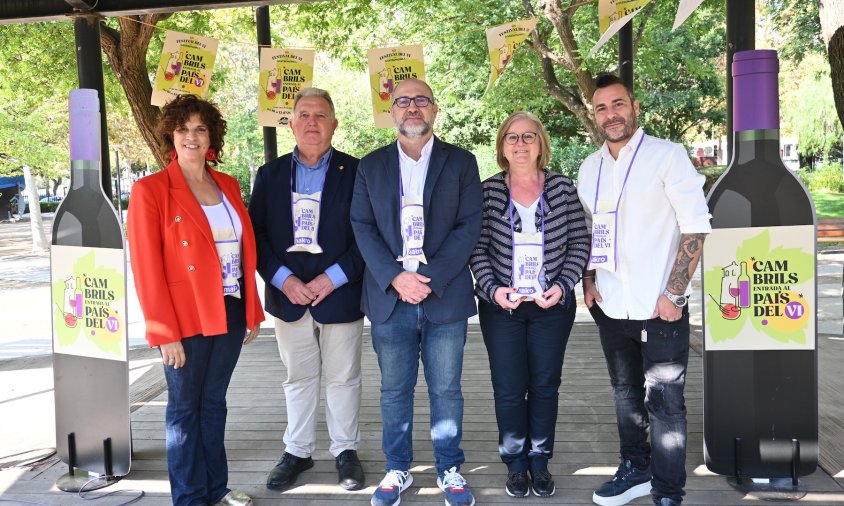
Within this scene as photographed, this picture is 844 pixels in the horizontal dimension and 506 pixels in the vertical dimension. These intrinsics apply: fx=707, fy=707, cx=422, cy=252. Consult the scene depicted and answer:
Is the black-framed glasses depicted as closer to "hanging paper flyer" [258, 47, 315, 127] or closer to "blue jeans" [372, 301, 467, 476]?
"blue jeans" [372, 301, 467, 476]

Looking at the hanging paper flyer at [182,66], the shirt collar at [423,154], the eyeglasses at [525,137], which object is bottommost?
the shirt collar at [423,154]

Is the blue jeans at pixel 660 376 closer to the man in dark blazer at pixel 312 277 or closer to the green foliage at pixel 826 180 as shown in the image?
the man in dark blazer at pixel 312 277

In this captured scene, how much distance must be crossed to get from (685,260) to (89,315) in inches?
110

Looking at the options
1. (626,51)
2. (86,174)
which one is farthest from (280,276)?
(626,51)

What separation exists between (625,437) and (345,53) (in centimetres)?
821

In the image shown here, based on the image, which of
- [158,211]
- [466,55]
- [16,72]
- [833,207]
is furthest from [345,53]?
[833,207]

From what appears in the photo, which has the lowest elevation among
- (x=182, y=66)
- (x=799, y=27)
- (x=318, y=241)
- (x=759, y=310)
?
(x=759, y=310)

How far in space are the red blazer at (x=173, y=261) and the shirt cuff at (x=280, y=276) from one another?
44 cm

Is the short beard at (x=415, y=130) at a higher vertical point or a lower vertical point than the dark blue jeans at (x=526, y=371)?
higher

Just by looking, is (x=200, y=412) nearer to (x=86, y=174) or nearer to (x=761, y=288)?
(x=86, y=174)

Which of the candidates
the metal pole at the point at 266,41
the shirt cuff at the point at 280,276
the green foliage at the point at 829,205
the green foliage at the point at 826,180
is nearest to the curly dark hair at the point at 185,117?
the shirt cuff at the point at 280,276

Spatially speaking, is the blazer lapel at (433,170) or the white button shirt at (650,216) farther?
the blazer lapel at (433,170)

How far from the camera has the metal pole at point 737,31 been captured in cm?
331

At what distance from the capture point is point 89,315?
3490mm
